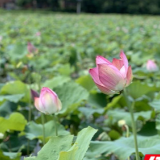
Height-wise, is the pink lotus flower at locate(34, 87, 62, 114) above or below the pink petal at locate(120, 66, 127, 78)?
below

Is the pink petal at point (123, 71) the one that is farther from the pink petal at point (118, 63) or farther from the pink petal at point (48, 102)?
the pink petal at point (48, 102)

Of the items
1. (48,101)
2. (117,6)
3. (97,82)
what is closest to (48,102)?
(48,101)

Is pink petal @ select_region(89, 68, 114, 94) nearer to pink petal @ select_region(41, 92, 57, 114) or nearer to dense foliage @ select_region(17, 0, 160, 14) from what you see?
pink petal @ select_region(41, 92, 57, 114)

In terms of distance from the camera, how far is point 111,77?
1.71ft

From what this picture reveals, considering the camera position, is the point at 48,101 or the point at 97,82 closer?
the point at 97,82

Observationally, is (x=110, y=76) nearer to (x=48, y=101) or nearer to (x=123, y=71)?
(x=123, y=71)

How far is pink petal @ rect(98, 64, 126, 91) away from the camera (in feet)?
1.71

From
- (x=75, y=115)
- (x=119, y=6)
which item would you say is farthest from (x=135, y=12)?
(x=75, y=115)

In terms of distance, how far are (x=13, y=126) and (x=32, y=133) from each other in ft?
0.24

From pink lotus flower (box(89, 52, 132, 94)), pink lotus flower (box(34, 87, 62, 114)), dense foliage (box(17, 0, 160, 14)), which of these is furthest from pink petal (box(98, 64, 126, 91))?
dense foliage (box(17, 0, 160, 14))

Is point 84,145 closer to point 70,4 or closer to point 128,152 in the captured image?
point 128,152

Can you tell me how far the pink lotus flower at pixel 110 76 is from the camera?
20.5 inches

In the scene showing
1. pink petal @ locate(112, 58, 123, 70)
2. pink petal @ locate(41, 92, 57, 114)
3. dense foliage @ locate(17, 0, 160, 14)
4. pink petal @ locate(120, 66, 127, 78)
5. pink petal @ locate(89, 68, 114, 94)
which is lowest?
dense foliage @ locate(17, 0, 160, 14)

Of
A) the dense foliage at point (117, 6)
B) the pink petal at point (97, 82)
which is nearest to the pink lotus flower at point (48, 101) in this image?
the pink petal at point (97, 82)
